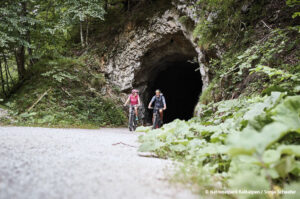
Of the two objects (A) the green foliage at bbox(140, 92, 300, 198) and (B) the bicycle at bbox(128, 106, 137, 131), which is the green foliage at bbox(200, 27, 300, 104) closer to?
(A) the green foliage at bbox(140, 92, 300, 198)

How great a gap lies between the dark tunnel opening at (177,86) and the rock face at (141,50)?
1.99 m

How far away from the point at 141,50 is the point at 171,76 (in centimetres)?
628

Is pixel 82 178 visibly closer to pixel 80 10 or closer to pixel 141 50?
pixel 80 10

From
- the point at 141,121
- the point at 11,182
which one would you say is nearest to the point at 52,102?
the point at 141,121

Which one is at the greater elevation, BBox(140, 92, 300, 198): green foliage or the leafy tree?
the leafy tree

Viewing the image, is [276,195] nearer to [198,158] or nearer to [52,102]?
[198,158]

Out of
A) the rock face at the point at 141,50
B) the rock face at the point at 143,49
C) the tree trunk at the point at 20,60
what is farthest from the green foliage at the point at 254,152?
the tree trunk at the point at 20,60

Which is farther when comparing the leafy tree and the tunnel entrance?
the tunnel entrance

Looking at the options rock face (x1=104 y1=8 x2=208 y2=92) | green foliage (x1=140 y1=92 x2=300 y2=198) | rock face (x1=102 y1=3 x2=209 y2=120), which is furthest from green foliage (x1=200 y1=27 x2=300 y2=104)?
rock face (x1=104 y1=8 x2=208 y2=92)

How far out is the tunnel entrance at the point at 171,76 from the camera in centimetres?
1134

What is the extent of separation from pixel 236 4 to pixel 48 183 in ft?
21.9

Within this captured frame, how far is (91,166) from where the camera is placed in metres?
1.71

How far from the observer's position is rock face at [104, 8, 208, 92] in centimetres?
1077

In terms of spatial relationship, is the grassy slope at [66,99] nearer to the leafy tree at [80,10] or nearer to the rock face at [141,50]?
the rock face at [141,50]
